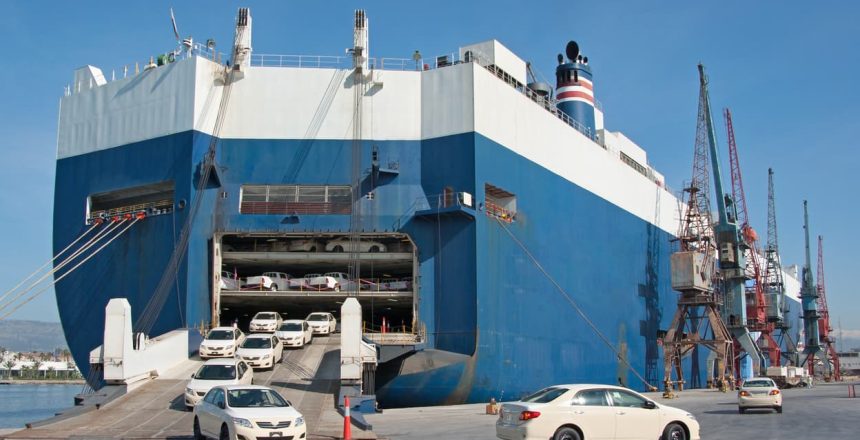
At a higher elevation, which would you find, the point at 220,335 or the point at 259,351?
the point at 220,335

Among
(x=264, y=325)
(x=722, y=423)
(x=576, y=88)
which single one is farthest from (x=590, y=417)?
(x=576, y=88)

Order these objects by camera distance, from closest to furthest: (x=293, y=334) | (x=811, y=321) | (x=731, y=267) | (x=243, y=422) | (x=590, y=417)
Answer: (x=590, y=417), (x=243, y=422), (x=293, y=334), (x=731, y=267), (x=811, y=321)

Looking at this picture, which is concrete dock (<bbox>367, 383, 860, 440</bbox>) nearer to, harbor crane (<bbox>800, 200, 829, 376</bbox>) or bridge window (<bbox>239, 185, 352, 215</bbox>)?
bridge window (<bbox>239, 185, 352, 215</bbox>)

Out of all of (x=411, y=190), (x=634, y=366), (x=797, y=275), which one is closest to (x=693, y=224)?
(x=634, y=366)

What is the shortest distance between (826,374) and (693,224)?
52.6 meters

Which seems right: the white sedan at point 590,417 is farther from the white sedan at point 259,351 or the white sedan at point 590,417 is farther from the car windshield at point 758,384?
the white sedan at point 259,351

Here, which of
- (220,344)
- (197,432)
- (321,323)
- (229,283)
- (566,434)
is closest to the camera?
(566,434)

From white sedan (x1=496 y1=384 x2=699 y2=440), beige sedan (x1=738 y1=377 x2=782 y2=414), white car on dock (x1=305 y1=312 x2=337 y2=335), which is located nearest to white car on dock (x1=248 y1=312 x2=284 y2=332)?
white car on dock (x1=305 y1=312 x2=337 y2=335)

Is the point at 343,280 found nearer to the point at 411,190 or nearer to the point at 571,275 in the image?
the point at 411,190

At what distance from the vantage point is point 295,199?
1597 inches

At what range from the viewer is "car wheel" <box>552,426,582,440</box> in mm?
16250

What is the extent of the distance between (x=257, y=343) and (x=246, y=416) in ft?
46.9

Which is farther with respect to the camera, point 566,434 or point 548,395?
point 548,395

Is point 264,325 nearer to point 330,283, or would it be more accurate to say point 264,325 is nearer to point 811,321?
point 330,283
